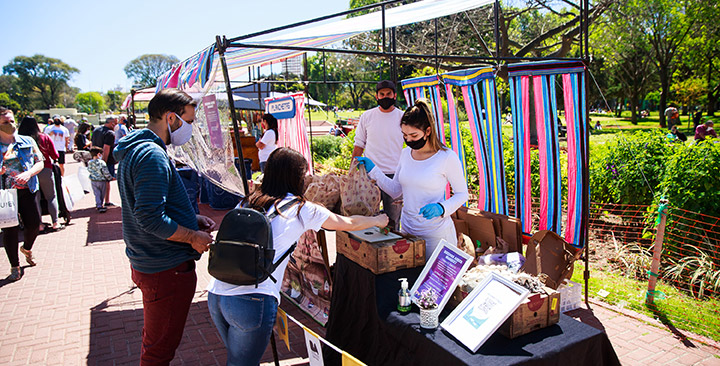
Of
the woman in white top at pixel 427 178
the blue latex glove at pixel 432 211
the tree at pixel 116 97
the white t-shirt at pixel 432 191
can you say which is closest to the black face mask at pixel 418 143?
the woman in white top at pixel 427 178

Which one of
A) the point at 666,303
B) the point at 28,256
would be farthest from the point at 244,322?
the point at 28,256

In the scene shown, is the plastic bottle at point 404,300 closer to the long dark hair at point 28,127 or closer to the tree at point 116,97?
the long dark hair at point 28,127

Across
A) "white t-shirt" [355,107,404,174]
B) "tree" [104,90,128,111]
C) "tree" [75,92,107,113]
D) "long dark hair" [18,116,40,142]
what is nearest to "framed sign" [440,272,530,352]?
"white t-shirt" [355,107,404,174]

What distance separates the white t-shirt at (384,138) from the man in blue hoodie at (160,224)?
2.39 m

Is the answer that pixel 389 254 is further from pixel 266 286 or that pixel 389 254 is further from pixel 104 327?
pixel 104 327

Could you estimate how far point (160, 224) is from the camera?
87.7 inches

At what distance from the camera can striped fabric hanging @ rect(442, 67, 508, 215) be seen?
4781mm

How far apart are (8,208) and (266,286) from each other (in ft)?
14.5

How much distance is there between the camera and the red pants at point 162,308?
8.01 ft

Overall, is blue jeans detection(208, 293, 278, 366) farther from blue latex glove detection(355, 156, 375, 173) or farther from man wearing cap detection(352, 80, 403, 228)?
man wearing cap detection(352, 80, 403, 228)

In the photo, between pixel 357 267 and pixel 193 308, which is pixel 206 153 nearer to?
pixel 193 308

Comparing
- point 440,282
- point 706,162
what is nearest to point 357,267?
point 440,282

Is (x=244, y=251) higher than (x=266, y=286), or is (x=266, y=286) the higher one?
(x=244, y=251)

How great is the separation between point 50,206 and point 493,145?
6.99 meters
